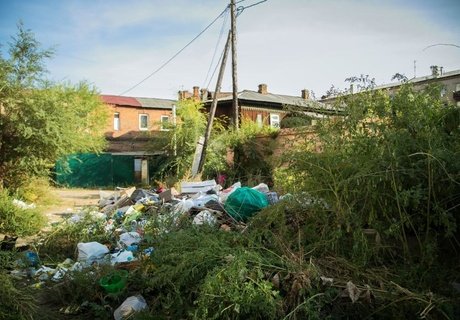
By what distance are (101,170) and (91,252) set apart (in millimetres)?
18016

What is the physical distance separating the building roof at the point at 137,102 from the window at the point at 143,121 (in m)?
0.77

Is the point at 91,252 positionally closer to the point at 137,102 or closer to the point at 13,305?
the point at 13,305

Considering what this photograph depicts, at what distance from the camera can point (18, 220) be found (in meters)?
7.66

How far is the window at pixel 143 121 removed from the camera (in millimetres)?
29375

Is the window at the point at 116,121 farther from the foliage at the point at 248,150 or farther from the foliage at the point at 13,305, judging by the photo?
the foliage at the point at 13,305

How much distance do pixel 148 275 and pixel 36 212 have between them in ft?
18.0

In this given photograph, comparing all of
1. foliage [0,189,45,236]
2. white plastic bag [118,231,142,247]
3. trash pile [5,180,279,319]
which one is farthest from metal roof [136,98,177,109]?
white plastic bag [118,231,142,247]

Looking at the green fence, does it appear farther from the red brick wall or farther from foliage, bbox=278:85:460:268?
foliage, bbox=278:85:460:268

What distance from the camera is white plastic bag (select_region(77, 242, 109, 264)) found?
511 centimetres

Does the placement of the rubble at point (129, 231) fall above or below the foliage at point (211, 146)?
below

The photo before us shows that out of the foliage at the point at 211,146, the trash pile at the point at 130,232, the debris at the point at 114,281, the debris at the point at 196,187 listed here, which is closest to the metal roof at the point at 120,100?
the foliage at the point at 211,146

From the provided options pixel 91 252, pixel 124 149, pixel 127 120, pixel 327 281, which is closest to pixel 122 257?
pixel 91 252

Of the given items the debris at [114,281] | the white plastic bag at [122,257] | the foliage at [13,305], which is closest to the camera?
the foliage at [13,305]

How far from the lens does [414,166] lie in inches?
135
